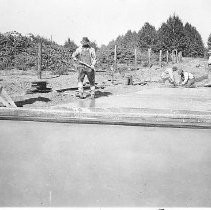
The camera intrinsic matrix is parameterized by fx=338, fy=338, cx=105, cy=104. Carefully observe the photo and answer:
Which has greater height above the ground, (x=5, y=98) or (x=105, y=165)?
(x=5, y=98)

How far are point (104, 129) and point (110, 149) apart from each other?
7.7 inches

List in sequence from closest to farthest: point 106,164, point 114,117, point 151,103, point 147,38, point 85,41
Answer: point 114,117, point 106,164, point 151,103, point 85,41, point 147,38

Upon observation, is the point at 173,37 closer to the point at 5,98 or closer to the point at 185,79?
the point at 185,79

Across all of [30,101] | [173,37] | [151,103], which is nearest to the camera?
[151,103]

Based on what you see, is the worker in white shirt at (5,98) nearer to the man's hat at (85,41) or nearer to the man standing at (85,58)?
the man standing at (85,58)

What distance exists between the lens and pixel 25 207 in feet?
10.7

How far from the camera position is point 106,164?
3104 millimetres

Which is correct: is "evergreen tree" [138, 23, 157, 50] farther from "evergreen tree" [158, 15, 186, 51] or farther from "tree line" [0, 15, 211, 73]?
"evergreen tree" [158, 15, 186, 51]

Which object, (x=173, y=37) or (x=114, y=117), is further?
(x=173, y=37)

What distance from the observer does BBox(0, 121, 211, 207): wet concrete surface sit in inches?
119

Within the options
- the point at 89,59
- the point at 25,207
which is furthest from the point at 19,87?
the point at 25,207

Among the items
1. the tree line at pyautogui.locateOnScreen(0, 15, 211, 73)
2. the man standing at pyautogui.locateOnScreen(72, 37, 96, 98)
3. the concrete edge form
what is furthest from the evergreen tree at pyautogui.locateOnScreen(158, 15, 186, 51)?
the concrete edge form

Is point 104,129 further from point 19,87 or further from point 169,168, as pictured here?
point 19,87

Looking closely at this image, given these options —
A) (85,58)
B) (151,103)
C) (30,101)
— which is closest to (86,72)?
(85,58)
